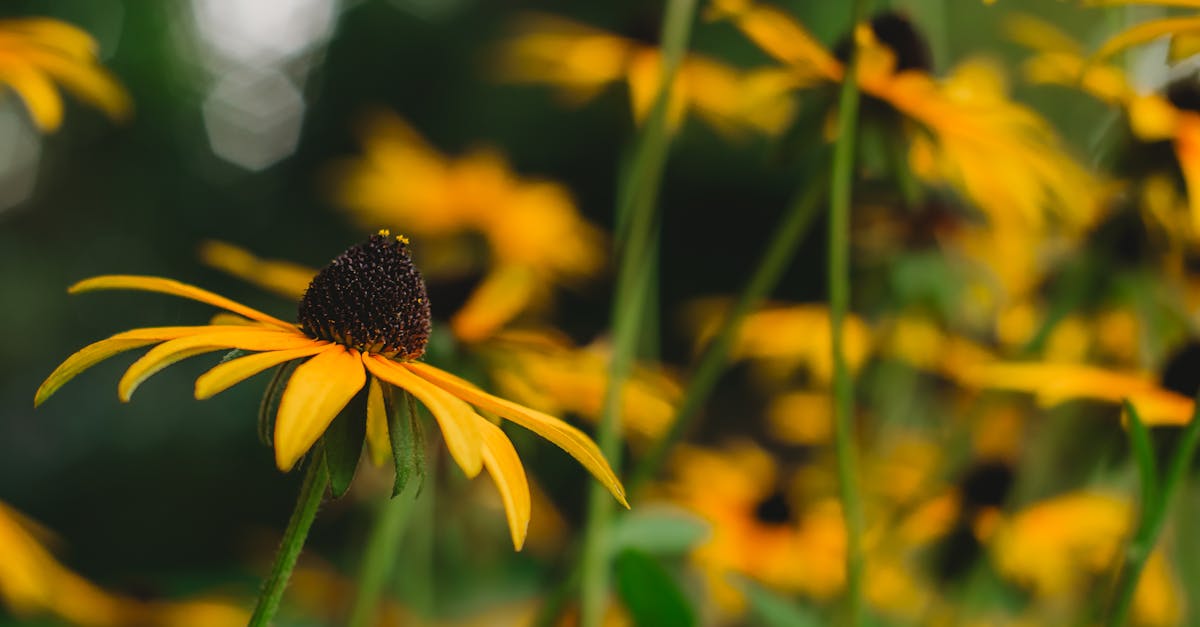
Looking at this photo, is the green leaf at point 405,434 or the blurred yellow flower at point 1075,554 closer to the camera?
the green leaf at point 405,434

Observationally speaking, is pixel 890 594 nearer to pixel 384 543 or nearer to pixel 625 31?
pixel 384 543

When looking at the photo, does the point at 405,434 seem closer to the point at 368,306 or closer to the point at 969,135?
the point at 368,306

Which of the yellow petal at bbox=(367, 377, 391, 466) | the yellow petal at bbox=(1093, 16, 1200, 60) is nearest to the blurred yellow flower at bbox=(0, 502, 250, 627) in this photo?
the yellow petal at bbox=(367, 377, 391, 466)

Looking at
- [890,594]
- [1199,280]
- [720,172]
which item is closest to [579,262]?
[890,594]

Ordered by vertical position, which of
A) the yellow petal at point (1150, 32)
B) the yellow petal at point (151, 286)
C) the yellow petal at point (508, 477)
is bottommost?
the yellow petal at point (151, 286)

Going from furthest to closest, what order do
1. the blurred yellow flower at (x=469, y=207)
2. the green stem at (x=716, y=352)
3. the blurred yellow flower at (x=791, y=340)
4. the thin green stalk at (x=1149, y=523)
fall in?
1. the blurred yellow flower at (x=469, y=207)
2. the blurred yellow flower at (x=791, y=340)
3. the green stem at (x=716, y=352)
4. the thin green stalk at (x=1149, y=523)

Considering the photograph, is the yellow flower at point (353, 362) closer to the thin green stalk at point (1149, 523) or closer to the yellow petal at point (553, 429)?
the yellow petal at point (553, 429)

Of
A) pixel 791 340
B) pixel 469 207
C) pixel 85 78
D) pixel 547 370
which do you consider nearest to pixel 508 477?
pixel 547 370

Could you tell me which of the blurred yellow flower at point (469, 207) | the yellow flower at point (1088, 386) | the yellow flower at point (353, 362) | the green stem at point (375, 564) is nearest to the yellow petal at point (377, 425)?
the yellow flower at point (353, 362)

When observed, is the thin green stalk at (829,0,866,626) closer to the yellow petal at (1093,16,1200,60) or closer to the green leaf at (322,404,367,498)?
the yellow petal at (1093,16,1200,60)
